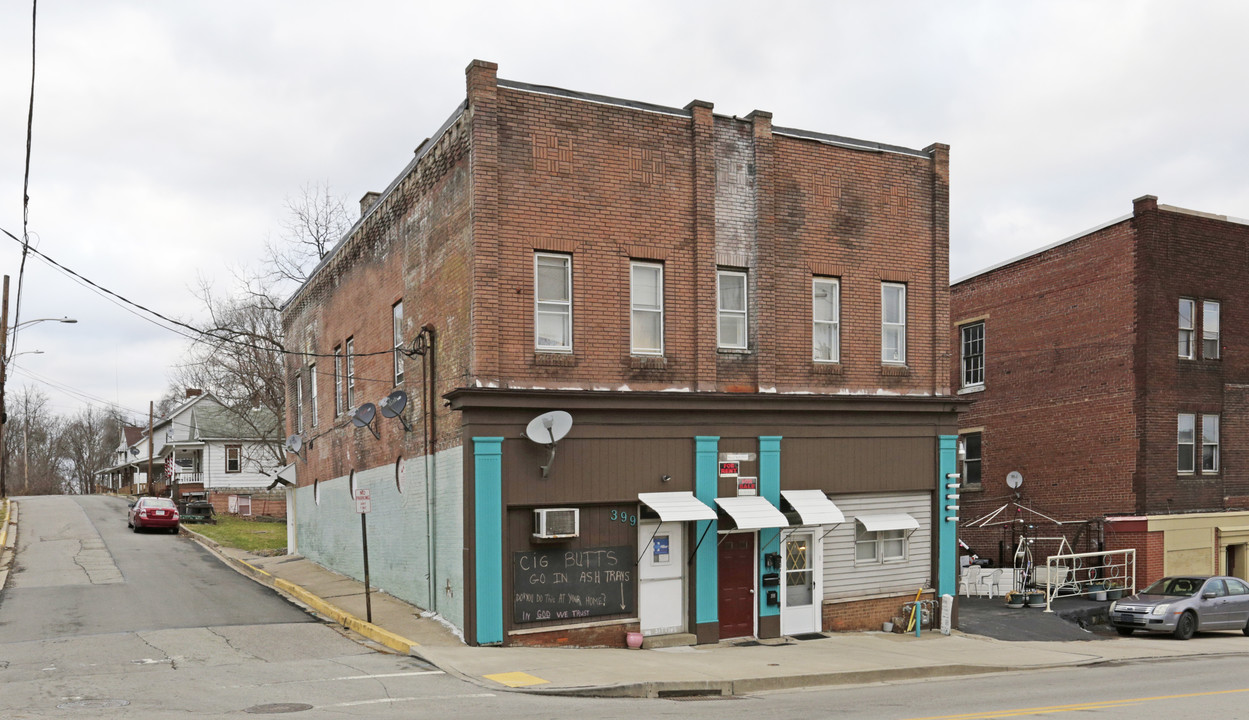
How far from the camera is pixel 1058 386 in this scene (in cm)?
2880

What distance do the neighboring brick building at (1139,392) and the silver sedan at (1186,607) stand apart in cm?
365

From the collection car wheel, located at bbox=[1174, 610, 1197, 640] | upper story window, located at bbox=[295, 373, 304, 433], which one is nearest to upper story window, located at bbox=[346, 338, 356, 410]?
upper story window, located at bbox=[295, 373, 304, 433]

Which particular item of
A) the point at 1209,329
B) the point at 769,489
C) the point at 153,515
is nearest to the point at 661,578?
the point at 769,489

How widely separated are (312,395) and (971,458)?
20.3 m

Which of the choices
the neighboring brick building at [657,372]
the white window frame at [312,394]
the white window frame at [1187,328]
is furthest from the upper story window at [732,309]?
the white window frame at [1187,328]

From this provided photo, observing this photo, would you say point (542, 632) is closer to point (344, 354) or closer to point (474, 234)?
point (474, 234)

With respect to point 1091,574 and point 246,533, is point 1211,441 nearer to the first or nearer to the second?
point 1091,574

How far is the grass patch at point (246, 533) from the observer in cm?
3428

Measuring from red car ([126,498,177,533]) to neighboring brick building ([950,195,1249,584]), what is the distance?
1207 inches

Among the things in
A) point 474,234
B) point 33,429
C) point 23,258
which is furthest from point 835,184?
point 33,429

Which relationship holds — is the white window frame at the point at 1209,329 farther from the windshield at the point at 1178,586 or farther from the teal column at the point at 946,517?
the teal column at the point at 946,517

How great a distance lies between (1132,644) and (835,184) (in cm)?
1097

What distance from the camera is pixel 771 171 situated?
18.5 m

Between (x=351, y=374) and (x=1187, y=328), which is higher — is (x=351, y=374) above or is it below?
below
